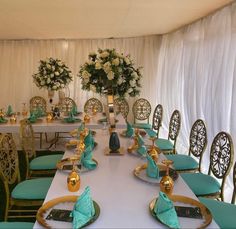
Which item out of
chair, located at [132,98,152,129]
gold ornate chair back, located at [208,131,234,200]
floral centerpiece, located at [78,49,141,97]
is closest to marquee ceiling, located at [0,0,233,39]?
floral centerpiece, located at [78,49,141,97]

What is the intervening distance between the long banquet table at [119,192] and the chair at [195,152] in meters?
0.78

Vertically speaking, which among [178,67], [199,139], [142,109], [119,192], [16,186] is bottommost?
[16,186]

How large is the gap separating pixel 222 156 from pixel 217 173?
18cm

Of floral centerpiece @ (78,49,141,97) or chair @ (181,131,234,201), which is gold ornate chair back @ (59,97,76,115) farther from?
chair @ (181,131,234,201)

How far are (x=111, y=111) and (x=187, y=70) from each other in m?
2.66

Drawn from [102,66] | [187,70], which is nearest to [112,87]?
[102,66]

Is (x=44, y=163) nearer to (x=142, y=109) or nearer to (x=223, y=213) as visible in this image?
(x=223, y=213)

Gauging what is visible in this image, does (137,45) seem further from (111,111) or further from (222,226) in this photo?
(222,226)

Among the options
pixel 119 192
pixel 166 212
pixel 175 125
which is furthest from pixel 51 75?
pixel 166 212

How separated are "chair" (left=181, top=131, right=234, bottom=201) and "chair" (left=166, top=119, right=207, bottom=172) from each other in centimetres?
35

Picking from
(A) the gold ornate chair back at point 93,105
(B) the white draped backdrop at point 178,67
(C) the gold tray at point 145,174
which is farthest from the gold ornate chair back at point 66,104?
(C) the gold tray at point 145,174

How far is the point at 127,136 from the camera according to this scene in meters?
3.42

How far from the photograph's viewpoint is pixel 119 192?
72.6 inches

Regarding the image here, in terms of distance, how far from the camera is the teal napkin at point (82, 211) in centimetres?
Result: 142
